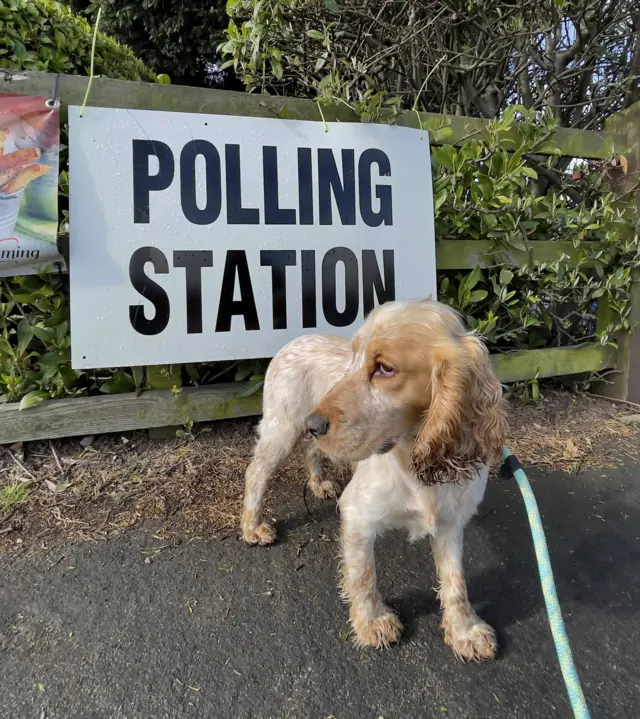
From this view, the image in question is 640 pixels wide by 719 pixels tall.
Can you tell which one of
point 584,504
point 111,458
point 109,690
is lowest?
point 109,690

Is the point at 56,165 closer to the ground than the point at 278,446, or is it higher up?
higher up

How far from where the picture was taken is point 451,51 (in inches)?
150

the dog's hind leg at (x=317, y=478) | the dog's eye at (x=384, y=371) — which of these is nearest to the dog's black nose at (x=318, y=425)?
the dog's eye at (x=384, y=371)

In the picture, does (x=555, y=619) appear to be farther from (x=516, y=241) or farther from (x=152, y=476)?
(x=516, y=241)

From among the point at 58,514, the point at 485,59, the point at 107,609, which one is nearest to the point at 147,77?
the point at 485,59

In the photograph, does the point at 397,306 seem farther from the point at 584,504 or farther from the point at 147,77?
the point at 147,77

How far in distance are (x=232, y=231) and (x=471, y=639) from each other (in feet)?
8.03

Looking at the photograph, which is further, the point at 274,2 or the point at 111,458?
the point at 274,2

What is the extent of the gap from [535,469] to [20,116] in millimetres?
3743

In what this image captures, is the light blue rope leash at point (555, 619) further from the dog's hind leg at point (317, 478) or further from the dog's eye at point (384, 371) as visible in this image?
the dog's hind leg at point (317, 478)

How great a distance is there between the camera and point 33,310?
286 centimetres

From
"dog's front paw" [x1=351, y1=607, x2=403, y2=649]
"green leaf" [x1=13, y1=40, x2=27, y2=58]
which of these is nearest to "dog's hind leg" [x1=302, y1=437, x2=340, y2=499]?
"dog's front paw" [x1=351, y1=607, x2=403, y2=649]

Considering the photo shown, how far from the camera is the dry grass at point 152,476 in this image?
8.25ft

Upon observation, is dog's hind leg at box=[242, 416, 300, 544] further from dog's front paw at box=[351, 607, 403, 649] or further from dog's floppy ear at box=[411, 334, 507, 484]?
dog's floppy ear at box=[411, 334, 507, 484]
